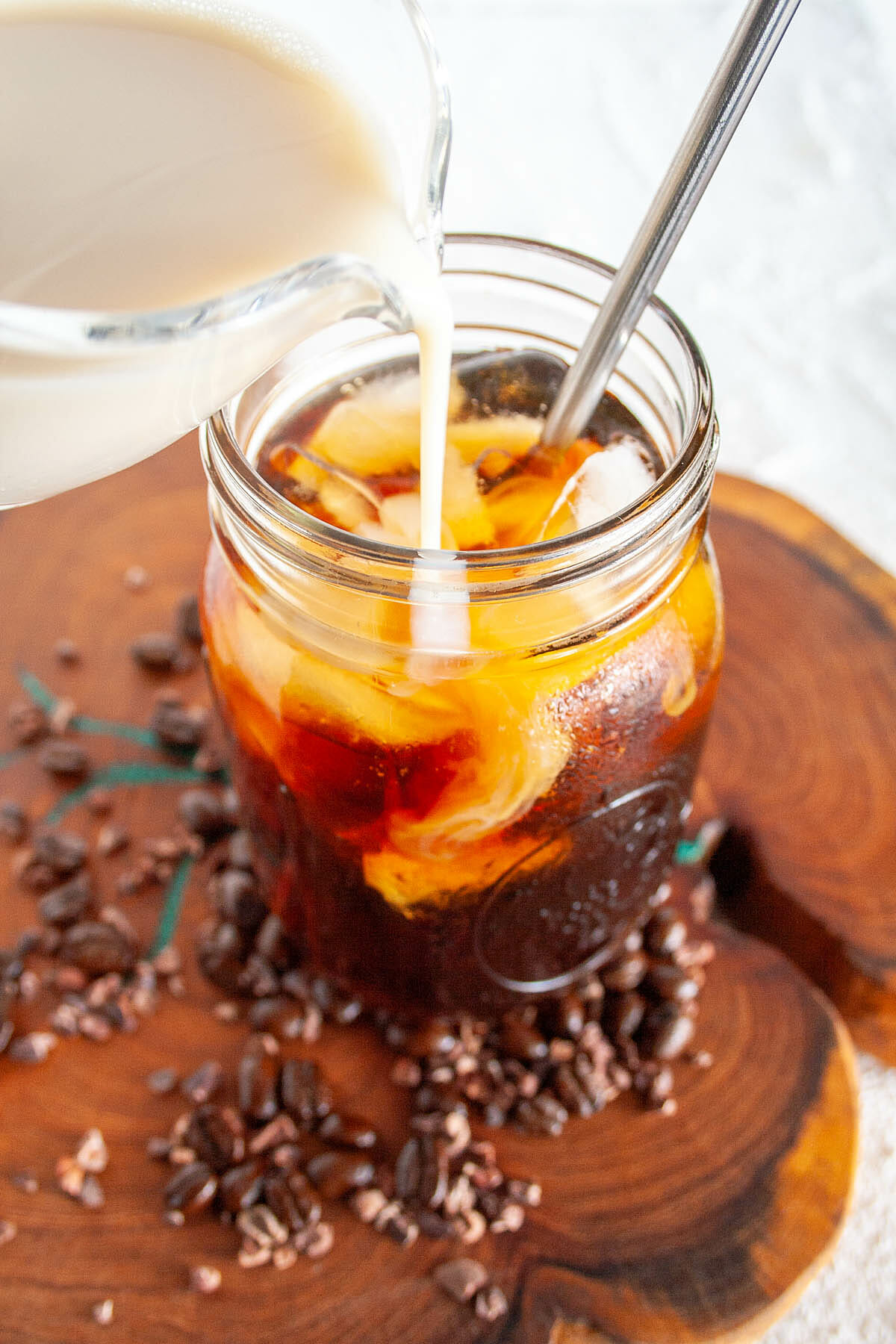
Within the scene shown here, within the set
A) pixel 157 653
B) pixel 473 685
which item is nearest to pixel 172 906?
pixel 157 653

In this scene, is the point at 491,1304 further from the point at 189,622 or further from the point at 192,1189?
the point at 189,622

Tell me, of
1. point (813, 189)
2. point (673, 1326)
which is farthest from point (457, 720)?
point (813, 189)

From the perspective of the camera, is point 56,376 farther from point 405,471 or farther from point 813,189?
point 813,189

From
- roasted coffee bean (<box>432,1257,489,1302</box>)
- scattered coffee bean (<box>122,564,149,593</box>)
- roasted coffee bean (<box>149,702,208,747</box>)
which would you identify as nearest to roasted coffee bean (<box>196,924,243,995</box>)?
roasted coffee bean (<box>149,702,208,747</box>)

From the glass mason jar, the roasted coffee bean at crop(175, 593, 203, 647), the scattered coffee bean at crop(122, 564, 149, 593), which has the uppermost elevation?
the glass mason jar

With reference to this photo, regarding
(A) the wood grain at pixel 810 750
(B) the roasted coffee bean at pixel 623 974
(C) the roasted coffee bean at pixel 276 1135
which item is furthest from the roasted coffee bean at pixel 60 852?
(A) the wood grain at pixel 810 750

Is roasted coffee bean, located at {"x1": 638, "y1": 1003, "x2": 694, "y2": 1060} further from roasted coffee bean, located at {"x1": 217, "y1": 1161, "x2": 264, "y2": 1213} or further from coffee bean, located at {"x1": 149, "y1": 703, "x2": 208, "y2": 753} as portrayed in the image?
coffee bean, located at {"x1": 149, "y1": 703, "x2": 208, "y2": 753}
